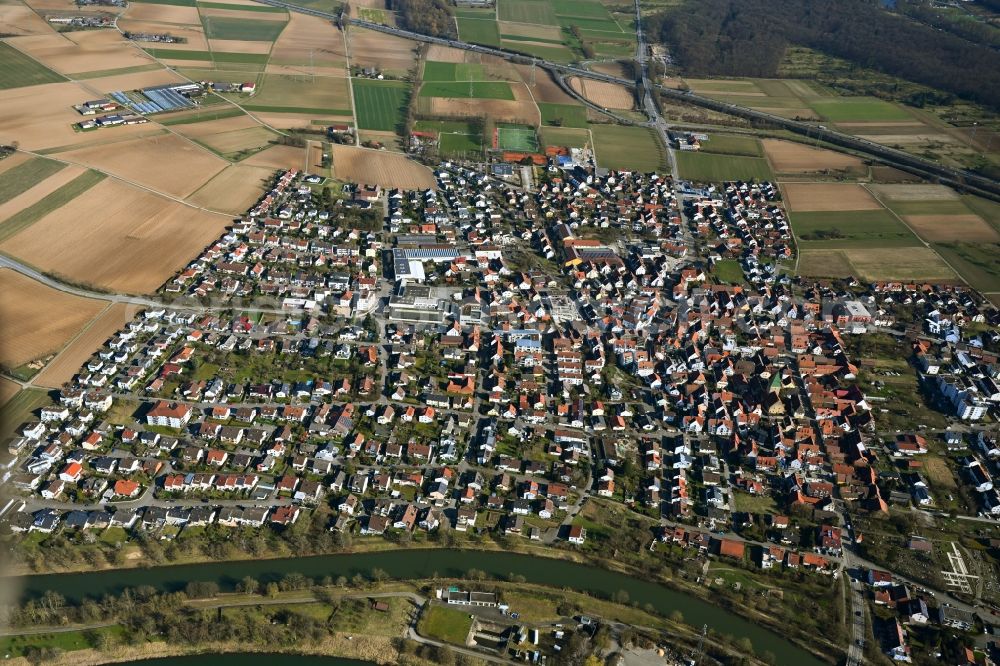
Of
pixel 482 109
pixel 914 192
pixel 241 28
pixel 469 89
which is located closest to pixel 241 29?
pixel 241 28

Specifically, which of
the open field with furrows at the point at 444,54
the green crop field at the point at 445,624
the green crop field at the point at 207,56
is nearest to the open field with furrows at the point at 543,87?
the open field with furrows at the point at 444,54

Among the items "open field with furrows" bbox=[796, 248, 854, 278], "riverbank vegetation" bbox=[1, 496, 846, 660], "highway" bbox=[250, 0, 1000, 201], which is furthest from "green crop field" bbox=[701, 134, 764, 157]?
"riverbank vegetation" bbox=[1, 496, 846, 660]

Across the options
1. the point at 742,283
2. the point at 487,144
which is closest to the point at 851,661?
the point at 742,283

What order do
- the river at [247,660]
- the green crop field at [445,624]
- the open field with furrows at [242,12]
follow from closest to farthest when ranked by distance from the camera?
the river at [247,660]
the green crop field at [445,624]
the open field with furrows at [242,12]

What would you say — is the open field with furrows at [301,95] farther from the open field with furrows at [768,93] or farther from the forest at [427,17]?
the open field with furrows at [768,93]

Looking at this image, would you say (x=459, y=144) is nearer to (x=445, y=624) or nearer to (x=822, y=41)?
(x=445, y=624)
